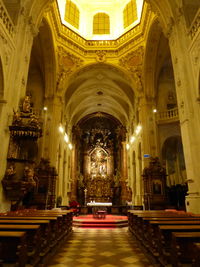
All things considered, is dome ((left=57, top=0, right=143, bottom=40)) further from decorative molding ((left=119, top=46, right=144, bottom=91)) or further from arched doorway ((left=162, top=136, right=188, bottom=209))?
arched doorway ((left=162, top=136, right=188, bottom=209))

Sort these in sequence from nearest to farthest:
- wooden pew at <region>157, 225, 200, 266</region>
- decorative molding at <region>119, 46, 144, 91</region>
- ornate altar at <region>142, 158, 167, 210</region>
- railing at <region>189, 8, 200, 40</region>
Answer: wooden pew at <region>157, 225, 200, 266</region> < railing at <region>189, 8, 200, 40</region> < ornate altar at <region>142, 158, 167, 210</region> < decorative molding at <region>119, 46, 144, 91</region>

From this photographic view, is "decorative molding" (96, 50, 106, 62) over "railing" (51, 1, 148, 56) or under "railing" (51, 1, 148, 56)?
under

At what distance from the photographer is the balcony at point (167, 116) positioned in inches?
479

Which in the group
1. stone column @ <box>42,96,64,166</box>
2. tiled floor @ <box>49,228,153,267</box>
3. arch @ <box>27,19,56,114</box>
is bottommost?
tiled floor @ <box>49,228,153,267</box>

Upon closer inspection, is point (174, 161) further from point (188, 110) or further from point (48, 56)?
point (48, 56)

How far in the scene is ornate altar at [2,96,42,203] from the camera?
5.86 meters

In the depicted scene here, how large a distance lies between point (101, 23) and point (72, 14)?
2419mm

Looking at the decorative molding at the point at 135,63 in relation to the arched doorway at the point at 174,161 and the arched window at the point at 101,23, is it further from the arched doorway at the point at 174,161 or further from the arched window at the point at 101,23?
the arched doorway at the point at 174,161

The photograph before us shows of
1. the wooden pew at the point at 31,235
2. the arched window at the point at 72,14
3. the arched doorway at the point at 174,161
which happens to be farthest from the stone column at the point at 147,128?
the wooden pew at the point at 31,235

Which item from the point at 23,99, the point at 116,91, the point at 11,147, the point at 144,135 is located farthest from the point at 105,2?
the point at 11,147

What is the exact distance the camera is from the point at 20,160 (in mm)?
6273

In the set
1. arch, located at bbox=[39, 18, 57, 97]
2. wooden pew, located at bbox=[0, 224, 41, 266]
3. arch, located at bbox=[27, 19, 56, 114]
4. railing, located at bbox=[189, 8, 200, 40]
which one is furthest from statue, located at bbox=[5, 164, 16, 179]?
arch, located at bbox=[39, 18, 57, 97]

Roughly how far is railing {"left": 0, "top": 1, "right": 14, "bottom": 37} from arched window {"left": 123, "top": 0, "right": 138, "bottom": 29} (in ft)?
34.7

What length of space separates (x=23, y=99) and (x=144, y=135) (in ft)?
26.3
